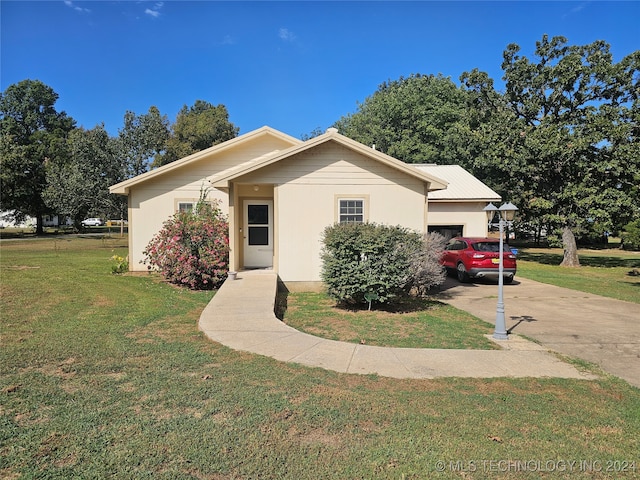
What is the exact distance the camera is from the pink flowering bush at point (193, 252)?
12.1 meters

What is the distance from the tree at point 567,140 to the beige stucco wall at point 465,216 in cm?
549

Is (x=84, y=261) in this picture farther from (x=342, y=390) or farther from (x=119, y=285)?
(x=342, y=390)

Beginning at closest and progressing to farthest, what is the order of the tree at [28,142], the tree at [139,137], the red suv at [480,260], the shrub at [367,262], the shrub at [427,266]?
the shrub at [367,262]
the shrub at [427,266]
the red suv at [480,260]
the tree at [139,137]
the tree at [28,142]

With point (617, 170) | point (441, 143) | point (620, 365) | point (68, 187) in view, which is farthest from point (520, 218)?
point (68, 187)

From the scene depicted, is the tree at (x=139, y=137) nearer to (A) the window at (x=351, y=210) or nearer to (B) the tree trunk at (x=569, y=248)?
(A) the window at (x=351, y=210)

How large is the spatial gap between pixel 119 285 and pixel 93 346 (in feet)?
Answer: 21.6

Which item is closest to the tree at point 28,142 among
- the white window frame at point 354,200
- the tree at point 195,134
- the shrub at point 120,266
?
the tree at point 195,134

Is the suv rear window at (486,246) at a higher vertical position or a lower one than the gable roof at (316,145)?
lower

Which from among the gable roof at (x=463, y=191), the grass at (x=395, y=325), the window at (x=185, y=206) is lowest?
the grass at (x=395, y=325)

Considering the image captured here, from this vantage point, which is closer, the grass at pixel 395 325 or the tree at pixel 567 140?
the grass at pixel 395 325

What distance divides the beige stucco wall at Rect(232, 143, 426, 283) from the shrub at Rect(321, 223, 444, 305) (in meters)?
2.30

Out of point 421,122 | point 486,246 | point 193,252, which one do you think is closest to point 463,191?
point 486,246

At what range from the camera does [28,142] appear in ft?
164

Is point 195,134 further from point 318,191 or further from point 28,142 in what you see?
point 318,191
